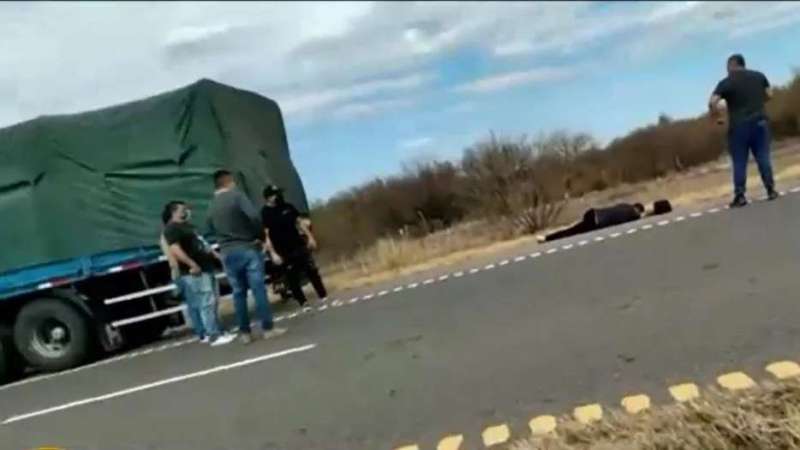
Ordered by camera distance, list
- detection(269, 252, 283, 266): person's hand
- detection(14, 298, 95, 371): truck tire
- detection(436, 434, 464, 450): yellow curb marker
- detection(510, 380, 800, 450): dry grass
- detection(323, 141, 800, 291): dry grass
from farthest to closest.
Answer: detection(323, 141, 800, 291): dry grass → detection(269, 252, 283, 266): person's hand → detection(14, 298, 95, 371): truck tire → detection(436, 434, 464, 450): yellow curb marker → detection(510, 380, 800, 450): dry grass

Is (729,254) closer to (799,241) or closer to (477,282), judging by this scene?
(799,241)

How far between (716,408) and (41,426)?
6.08 m

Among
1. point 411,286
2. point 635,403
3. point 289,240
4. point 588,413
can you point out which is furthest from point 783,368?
point 289,240

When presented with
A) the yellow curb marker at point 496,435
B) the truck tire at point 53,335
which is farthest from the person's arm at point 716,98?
the yellow curb marker at point 496,435

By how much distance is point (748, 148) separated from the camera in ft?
44.5

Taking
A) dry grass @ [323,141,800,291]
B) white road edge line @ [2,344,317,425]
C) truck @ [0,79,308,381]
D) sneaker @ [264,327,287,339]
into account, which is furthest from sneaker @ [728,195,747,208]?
truck @ [0,79,308,381]

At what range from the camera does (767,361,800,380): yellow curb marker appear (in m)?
6.09

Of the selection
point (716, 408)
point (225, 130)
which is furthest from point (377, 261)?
point (716, 408)

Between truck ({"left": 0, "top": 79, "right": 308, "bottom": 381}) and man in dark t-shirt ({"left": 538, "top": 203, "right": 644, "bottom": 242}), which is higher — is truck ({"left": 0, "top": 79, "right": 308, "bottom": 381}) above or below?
above

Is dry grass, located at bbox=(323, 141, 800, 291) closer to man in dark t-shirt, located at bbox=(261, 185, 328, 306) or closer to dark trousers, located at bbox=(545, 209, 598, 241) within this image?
dark trousers, located at bbox=(545, 209, 598, 241)

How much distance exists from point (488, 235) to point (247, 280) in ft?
43.1

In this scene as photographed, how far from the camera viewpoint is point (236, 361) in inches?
416

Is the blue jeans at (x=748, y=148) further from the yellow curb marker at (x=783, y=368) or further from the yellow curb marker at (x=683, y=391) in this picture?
the yellow curb marker at (x=683, y=391)

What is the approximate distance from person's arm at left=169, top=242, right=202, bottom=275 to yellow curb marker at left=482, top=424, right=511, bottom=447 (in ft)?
20.8
